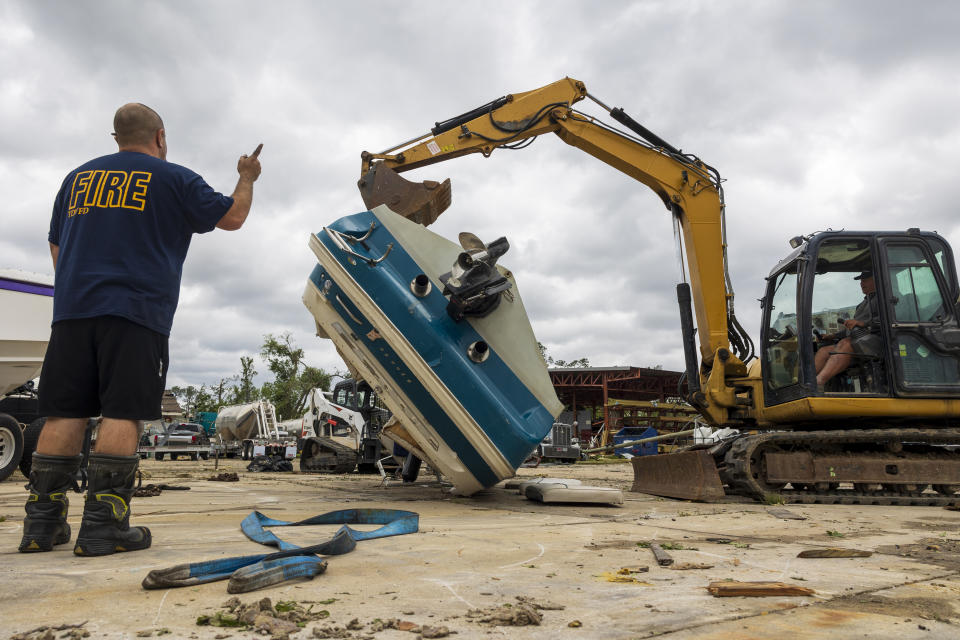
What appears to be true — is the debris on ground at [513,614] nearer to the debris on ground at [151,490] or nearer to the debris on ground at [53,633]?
the debris on ground at [53,633]

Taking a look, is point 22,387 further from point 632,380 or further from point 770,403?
point 632,380

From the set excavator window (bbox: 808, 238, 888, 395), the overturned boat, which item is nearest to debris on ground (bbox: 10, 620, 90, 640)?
the overturned boat

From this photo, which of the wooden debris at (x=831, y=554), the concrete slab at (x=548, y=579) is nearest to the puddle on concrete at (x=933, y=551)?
the concrete slab at (x=548, y=579)

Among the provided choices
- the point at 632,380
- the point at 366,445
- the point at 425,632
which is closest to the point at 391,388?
the point at 425,632

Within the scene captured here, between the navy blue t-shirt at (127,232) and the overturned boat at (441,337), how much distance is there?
1925 mm

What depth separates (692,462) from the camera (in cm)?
594

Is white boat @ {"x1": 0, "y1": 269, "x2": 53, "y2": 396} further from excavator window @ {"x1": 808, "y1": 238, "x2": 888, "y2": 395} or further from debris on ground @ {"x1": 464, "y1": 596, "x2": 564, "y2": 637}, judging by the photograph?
excavator window @ {"x1": 808, "y1": 238, "x2": 888, "y2": 395}

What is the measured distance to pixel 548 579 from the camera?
75.7 inches

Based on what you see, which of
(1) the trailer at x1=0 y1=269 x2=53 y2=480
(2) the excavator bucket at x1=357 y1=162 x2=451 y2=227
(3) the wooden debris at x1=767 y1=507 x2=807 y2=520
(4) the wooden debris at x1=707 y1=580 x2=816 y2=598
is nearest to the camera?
(4) the wooden debris at x1=707 y1=580 x2=816 y2=598

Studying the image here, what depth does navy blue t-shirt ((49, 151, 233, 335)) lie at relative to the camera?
246 cm

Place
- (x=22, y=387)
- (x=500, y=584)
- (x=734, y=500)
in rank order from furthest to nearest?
(x=22, y=387)
(x=734, y=500)
(x=500, y=584)

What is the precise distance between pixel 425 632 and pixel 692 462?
5.13 m

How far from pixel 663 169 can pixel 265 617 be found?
7016 mm

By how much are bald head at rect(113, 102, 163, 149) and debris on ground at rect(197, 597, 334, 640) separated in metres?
2.10
